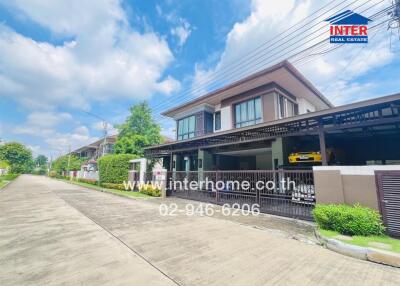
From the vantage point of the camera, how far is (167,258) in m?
3.87

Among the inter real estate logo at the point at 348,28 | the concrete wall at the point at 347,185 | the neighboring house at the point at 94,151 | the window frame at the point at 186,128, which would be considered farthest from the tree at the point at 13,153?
the inter real estate logo at the point at 348,28

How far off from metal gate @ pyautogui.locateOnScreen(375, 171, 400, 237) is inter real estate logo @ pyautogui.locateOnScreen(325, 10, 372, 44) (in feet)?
18.8

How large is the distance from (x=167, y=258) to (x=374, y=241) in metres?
4.77

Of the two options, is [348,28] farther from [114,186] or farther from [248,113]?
[114,186]

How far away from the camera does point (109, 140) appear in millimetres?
35969

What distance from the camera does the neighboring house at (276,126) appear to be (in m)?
7.67

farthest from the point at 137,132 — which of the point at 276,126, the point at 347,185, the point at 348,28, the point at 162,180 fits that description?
the point at 347,185

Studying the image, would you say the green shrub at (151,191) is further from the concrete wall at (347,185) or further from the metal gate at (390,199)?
the metal gate at (390,199)

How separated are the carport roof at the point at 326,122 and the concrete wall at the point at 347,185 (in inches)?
71.2

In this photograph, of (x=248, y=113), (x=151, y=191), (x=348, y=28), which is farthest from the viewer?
(x=248, y=113)

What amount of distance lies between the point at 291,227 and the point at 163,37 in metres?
12.3

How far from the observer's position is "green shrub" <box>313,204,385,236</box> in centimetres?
493

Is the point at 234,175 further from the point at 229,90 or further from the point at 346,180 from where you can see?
the point at 229,90

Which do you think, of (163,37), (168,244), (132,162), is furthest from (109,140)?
(168,244)
